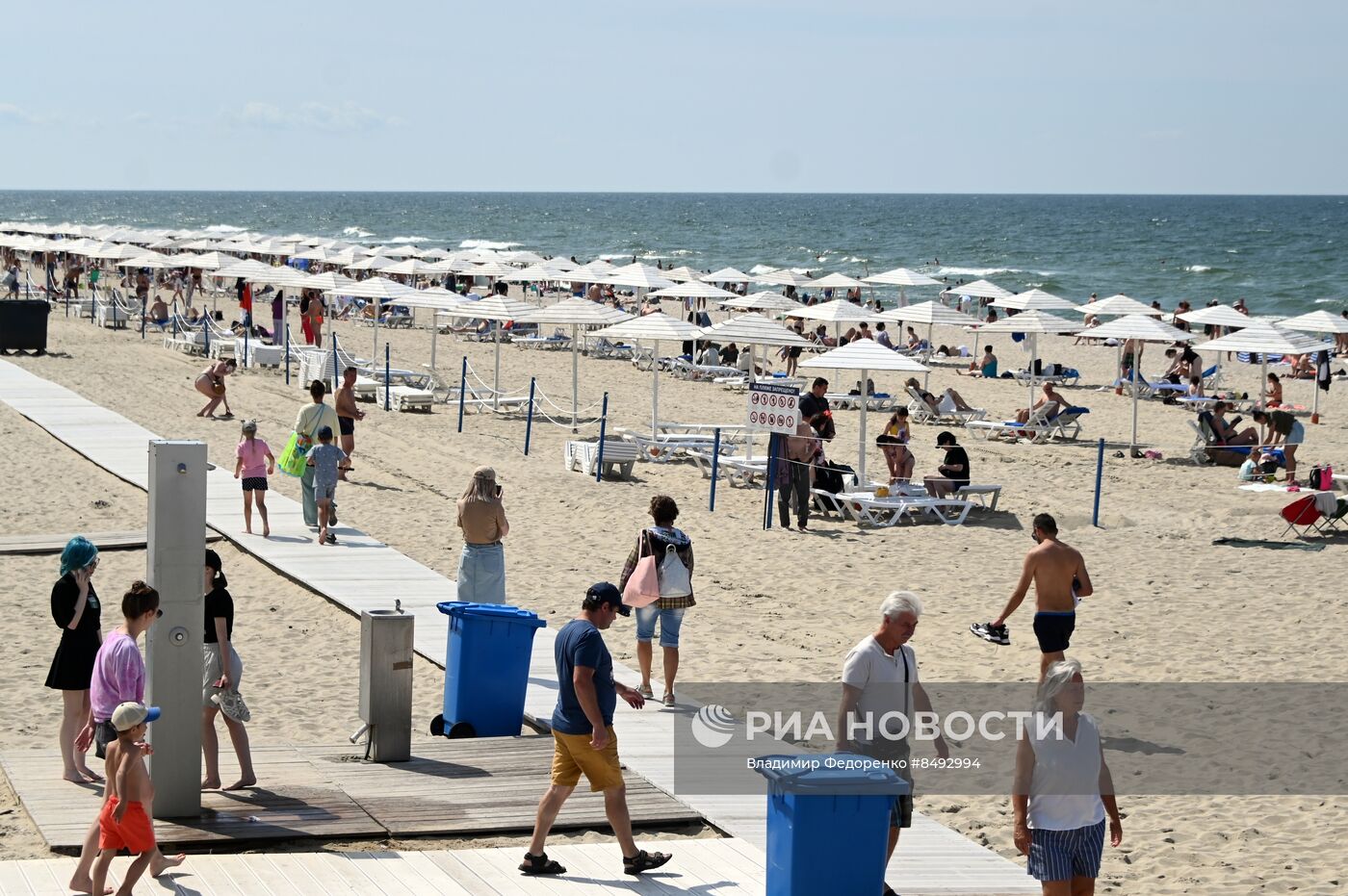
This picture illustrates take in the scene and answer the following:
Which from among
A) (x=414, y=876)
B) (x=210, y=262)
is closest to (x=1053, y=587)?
(x=414, y=876)

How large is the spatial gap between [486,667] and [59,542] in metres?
6.58

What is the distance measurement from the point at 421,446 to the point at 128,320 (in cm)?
1979

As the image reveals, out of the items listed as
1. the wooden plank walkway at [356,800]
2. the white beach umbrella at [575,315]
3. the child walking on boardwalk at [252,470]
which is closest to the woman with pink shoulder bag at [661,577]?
the wooden plank walkway at [356,800]

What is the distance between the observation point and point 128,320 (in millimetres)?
37625

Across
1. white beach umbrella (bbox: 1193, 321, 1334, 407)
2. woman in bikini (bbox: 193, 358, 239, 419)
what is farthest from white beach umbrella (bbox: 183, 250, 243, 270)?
white beach umbrella (bbox: 1193, 321, 1334, 407)

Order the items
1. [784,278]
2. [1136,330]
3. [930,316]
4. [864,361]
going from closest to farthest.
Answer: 1. [864,361]
2. [1136,330]
3. [930,316]
4. [784,278]

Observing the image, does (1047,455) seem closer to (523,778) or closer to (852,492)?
(852,492)

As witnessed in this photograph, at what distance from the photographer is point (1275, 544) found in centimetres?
1553

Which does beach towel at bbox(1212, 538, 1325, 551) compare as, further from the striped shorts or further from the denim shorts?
the striped shorts

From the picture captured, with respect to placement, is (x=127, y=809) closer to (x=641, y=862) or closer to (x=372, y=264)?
(x=641, y=862)

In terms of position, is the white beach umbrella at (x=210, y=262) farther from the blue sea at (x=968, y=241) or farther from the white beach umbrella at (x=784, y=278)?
the blue sea at (x=968, y=241)

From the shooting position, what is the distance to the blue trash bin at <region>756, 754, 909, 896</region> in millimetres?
5762

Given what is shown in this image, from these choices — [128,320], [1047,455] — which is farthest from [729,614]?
[128,320]

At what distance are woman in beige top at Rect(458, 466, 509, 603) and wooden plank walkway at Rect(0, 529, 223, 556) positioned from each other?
4.58m
